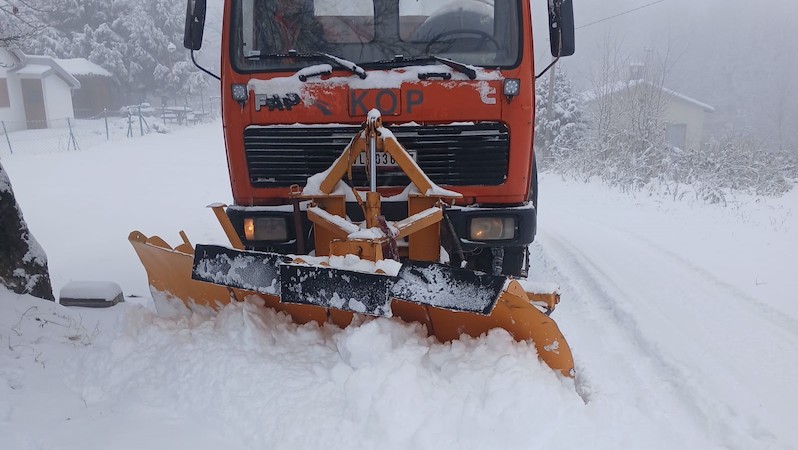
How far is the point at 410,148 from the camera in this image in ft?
11.3

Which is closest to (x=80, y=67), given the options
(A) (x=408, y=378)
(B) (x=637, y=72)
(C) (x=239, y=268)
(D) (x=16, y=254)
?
(B) (x=637, y=72)

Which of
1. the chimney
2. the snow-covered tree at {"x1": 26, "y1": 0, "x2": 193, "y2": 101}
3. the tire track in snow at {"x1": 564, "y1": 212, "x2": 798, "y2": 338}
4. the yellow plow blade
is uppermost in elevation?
the snow-covered tree at {"x1": 26, "y1": 0, "x2": 193, "y2": 101}

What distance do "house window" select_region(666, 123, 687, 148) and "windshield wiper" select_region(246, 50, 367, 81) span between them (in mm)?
40205

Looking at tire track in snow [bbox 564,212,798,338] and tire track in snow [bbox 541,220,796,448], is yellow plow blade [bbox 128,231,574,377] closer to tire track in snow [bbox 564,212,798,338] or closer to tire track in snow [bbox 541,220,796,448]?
tire track in snow [bbox 541,220,796,448]

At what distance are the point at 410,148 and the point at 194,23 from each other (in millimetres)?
1720

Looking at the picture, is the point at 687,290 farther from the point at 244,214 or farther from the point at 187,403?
the point at 187,403

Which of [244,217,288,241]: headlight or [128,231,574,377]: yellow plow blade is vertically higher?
[244,217,288,241]: headlight

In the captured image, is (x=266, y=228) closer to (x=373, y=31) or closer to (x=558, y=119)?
(x=373, y=31)

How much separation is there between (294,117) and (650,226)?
6405 mm

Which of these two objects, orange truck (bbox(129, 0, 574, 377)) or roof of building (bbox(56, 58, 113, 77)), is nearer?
orange truck (bbox(129, 0, 574, 377))

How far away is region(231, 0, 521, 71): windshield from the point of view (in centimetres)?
350

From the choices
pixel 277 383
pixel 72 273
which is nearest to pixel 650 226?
pixel 277 383

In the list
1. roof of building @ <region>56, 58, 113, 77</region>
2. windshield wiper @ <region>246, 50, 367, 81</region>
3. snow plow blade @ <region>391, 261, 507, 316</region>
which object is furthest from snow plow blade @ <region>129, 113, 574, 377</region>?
roof of building @ <region>56, 58, 113, 77</region>

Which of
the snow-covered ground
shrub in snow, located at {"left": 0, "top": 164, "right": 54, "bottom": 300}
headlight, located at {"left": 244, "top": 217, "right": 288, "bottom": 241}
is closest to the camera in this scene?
the snow-covered ground
